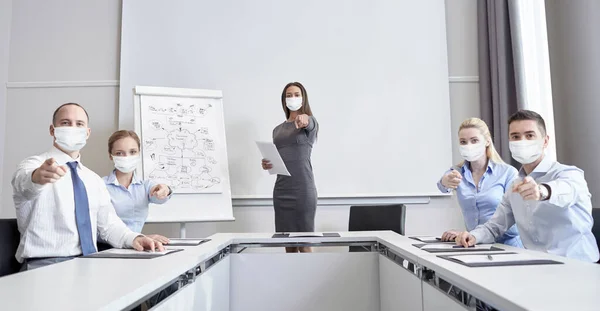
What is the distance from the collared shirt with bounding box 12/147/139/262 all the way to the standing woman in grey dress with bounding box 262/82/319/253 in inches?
51.3

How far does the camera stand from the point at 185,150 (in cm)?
337

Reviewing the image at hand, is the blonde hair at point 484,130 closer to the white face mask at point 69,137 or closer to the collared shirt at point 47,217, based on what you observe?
the collared shirt at point 47,217

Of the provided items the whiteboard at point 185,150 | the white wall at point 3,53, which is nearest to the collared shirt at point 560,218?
the whiteboard at point 185,150

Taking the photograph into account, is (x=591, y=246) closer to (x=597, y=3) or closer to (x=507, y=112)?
(x=597, y=3)

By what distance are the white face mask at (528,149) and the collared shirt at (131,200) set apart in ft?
5.21

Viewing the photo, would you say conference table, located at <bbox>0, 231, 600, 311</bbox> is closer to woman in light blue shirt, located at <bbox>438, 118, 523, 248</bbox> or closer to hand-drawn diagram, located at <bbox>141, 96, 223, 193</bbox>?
woman in light blue shirt, located at <bbox>438, 118, 523, 248</bbox>

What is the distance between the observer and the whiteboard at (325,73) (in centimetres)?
362

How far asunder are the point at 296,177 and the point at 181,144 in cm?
98

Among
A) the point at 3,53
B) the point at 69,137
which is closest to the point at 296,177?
the point at 69,137

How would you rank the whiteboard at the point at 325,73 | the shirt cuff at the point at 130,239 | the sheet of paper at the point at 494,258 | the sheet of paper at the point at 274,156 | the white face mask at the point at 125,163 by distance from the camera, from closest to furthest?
the sheet of paper at the point at 494,258, the shirt cuff at the point at 130,239, the white face mask at the point at 125,163, the sheet of paper at the point at 274,156, the whiteboard at the point at 325,73

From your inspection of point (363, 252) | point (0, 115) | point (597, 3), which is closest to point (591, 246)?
point (363, 252)

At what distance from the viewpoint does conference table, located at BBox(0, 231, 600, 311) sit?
834 mm

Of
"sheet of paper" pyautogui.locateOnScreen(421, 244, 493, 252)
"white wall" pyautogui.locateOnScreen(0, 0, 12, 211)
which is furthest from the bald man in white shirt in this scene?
"white wall" pyautogui.locateOnScreen(0, 0, 12, 211)

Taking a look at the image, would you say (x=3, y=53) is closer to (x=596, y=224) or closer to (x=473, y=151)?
(x=473, y=151)
